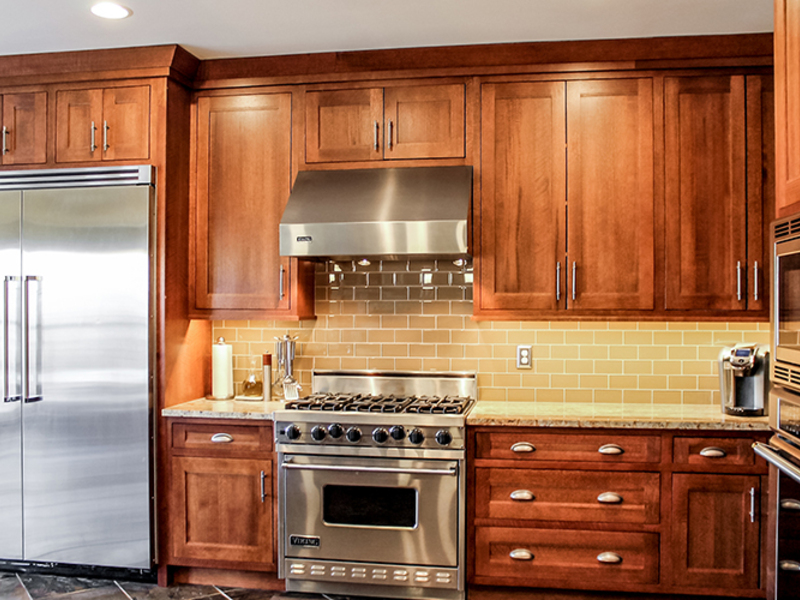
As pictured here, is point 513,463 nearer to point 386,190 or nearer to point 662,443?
point 662,443

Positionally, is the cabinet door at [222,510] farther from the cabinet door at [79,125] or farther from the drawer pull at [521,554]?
the cabinet door at [79,125]

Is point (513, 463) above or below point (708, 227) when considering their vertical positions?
below

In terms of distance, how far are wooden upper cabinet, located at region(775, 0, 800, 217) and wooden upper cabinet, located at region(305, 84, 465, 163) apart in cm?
143

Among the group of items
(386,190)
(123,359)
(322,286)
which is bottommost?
(123,359)

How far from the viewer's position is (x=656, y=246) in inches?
121

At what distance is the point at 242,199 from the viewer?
10.9 ft

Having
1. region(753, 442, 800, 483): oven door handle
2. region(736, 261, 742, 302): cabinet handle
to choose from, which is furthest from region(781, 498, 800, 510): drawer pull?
region(736, 261, 742, 302): cabinet handle

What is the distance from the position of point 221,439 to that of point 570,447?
1591 mm

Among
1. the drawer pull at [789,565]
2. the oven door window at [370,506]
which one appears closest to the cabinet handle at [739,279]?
the drawer pull at [789,565]

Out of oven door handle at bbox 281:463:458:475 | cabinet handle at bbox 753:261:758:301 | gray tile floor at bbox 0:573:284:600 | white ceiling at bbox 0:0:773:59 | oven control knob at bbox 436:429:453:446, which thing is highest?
white ceiling at bbox 0:0:773:59

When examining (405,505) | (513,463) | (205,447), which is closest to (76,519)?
(205,447)

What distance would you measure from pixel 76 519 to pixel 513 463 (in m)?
2.09

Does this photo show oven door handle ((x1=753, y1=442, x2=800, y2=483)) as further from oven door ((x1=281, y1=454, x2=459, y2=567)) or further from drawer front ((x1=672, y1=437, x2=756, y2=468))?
oven door ((x1=281, y1=454, x2=459, y2=567))

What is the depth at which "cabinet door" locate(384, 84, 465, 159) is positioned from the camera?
3.19 metres
